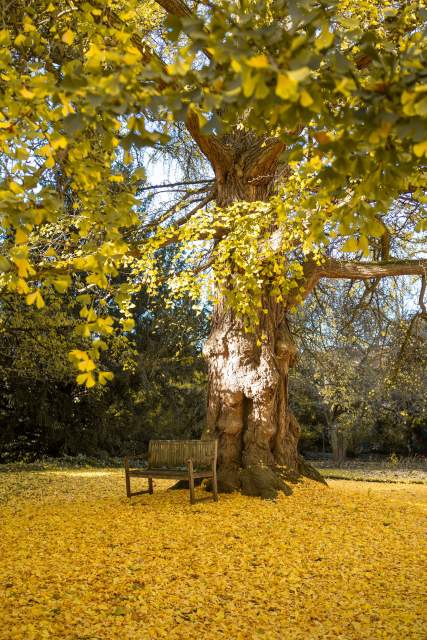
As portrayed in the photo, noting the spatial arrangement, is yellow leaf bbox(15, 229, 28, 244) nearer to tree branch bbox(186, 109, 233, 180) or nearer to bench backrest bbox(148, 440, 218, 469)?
bench backrest bbox(148, 440, 218, 469)

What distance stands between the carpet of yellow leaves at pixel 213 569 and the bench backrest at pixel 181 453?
1.51 ft

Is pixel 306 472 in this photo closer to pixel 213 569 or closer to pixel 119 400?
pixel 213 569

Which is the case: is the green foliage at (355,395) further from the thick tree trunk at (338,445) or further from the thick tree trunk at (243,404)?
the thick tree trunk at (243,404)

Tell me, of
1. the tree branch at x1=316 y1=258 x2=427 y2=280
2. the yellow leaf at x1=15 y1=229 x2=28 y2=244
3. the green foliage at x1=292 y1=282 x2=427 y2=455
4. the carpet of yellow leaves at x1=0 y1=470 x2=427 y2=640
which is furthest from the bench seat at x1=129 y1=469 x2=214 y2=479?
the green foliage at x1=292 y1=282 x2=427 y2=455

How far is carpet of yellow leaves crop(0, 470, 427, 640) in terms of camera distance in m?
3.65

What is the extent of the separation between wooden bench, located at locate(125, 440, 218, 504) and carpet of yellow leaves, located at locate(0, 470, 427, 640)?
0.35m

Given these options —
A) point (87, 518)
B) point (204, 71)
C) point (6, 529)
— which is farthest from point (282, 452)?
point (204, 71)

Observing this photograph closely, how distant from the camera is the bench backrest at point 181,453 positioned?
7.81m

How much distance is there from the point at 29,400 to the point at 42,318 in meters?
4.12

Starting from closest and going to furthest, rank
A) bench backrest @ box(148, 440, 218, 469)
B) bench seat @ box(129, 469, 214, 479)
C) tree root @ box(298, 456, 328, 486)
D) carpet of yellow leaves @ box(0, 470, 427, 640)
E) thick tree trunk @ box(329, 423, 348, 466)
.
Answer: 1. carpet of yellow leaves @ box(0, 470, 427, 640)
2. bench seat @ box(129, 469, 214, 479)
3. bench backrest @ box(148, 440, 218, 469)
4. tree root @ box(298, 456, 328, 486)
5. thick tree trunk @ box(329, 423, 348, 466)

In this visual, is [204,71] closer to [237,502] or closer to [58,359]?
[237,502]

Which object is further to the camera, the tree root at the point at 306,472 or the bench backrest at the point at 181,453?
the tree root at the point at 306,472

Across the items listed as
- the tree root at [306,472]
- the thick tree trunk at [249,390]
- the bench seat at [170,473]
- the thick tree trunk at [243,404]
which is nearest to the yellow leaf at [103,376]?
the bench seat at [170,473]

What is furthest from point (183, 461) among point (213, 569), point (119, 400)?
point (119, 400)
